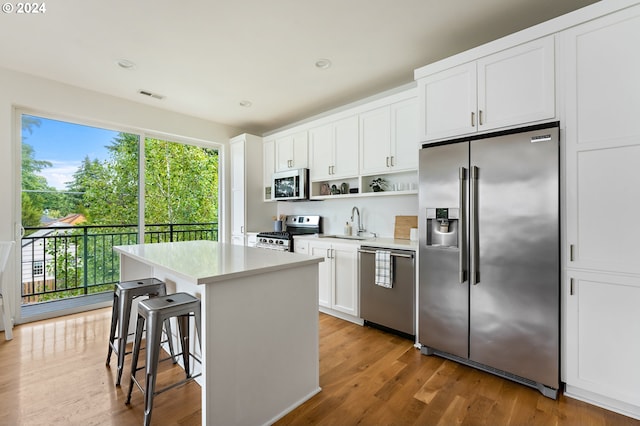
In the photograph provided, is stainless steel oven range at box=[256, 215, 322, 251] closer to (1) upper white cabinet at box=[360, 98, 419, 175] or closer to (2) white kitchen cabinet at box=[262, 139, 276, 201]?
(2) white kitchen cabinet at box=[262, 139, 276, 201]

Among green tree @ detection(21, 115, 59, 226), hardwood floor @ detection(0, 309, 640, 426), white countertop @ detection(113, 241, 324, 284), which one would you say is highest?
green tree @ detection(21, 115, 59, 226)

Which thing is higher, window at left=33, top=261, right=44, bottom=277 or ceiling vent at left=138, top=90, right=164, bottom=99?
ceiling vent at left=138, top=90, right=164, bottom=99

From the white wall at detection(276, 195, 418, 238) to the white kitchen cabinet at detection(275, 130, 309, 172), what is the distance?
62cm

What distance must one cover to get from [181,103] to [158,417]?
358cm

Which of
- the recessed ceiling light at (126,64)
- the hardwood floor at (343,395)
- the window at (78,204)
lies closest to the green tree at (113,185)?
the window at (78,204)

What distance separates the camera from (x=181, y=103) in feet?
12.9

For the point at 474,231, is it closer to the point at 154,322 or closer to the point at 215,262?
the point at 215,262

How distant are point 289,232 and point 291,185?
75cm

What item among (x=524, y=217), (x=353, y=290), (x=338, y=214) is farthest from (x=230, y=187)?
(x=524, y=217)

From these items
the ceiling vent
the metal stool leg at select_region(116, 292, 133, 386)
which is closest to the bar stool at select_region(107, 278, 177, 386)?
the metal stool leg at select_region(116, 292, 133, 386)

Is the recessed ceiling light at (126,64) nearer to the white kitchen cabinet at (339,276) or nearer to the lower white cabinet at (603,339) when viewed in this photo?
the white kitchen cabinet at (339,276)

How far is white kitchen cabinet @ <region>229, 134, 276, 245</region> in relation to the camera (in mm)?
4648

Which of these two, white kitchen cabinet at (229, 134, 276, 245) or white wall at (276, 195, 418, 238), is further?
white kitchen cabinet at (229, 134, 276, 245)

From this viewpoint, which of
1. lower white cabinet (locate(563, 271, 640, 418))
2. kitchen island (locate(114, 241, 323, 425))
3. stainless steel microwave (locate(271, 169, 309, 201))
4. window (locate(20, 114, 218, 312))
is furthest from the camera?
stainless steel microwave (locate(271, 169, 309, 201))
